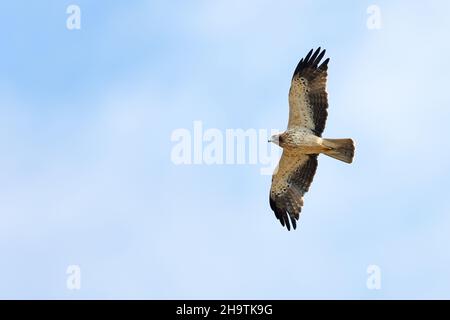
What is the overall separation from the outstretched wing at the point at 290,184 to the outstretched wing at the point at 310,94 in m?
0.73

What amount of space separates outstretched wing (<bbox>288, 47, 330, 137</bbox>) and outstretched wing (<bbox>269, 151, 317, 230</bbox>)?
0.73 meters

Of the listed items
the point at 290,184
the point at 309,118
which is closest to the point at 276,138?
the point at 309,118

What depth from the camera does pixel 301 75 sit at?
55.0 feet

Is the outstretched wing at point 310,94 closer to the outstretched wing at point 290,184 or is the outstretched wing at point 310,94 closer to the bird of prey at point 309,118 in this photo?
the bird of prey at point 309,118

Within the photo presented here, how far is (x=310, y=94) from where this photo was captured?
54.7 ft

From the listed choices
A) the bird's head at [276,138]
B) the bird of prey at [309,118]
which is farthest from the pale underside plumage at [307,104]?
the bird's head at [276,138]

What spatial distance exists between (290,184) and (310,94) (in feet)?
5.90

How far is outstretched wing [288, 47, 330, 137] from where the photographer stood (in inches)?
656

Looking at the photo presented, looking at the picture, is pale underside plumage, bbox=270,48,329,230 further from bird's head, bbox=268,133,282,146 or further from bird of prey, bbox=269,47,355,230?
bird's head, bbox=268,133,282,146
